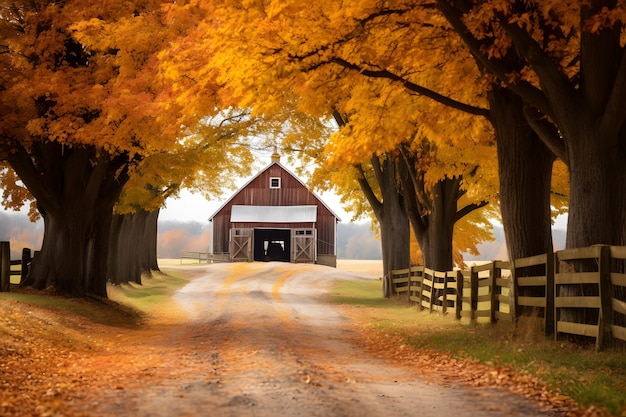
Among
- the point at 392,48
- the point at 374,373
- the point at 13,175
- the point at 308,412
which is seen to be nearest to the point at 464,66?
the point at 392,48

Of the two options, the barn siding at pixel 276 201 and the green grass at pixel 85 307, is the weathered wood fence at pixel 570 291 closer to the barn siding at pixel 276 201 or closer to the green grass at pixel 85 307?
the green grass at pixel 85 307

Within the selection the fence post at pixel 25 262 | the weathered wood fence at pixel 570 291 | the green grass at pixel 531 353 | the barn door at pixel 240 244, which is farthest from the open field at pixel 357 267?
the weathered wood fence at pixel 570 291

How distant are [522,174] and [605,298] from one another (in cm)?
396

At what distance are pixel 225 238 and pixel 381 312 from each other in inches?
1467

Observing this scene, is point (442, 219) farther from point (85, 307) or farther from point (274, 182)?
point (274, 182)

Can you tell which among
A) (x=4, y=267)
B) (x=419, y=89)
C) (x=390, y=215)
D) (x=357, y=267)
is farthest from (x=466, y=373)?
(x=357, y=267)

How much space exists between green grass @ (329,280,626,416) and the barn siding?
38012 mm

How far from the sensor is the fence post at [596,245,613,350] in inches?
418

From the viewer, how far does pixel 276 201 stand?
6012 cm

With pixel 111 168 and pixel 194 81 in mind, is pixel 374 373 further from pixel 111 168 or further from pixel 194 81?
pixel 111 168

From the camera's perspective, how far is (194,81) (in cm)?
1578

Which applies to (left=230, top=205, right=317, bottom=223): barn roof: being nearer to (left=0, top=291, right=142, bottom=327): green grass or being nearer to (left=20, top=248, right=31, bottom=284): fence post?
(left=20, top=248, right=31, bottom=284): fence post

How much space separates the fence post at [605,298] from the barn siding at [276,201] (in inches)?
1889

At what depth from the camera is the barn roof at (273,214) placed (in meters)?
58.2
